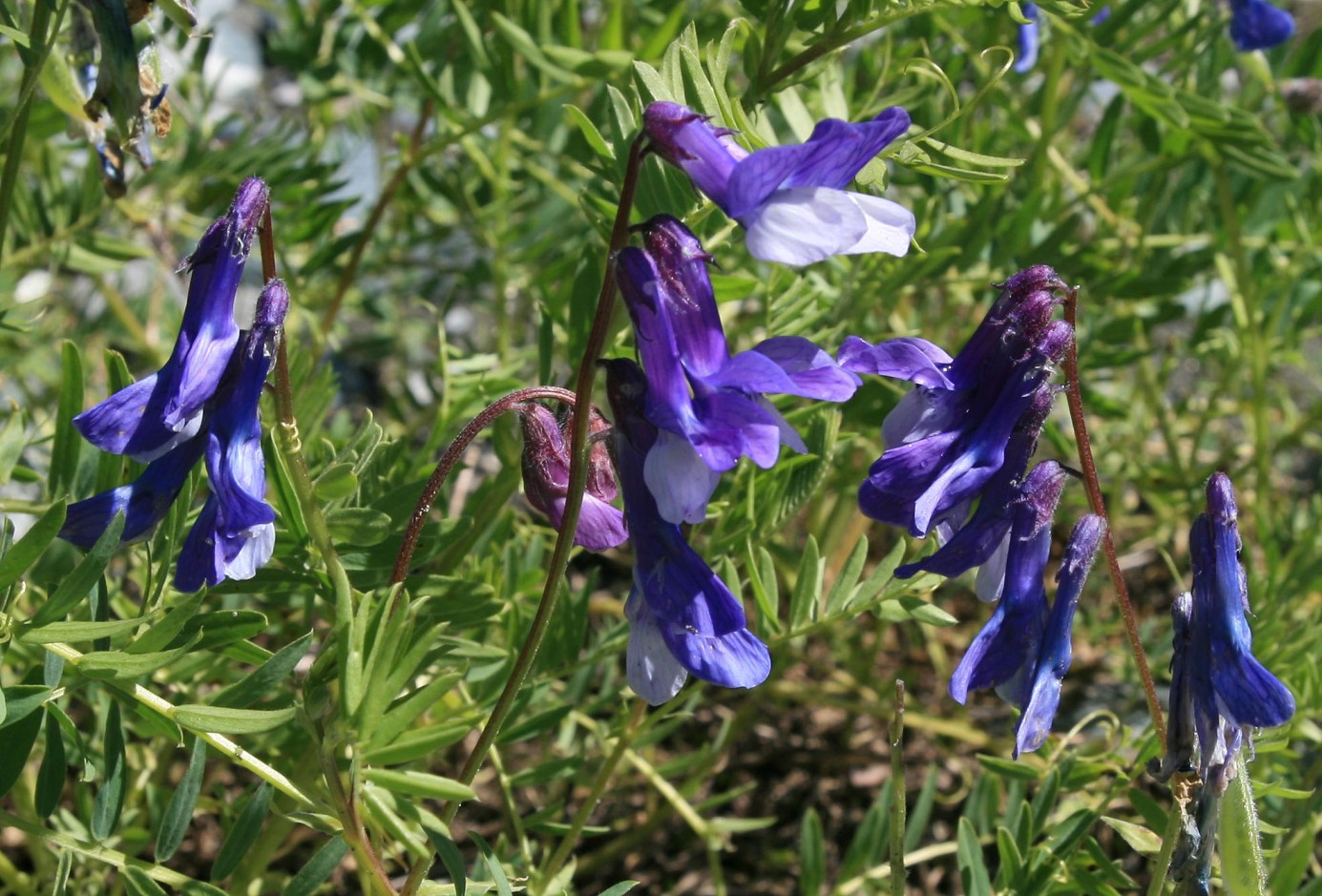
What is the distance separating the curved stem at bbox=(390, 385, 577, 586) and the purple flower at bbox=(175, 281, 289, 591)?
12cm

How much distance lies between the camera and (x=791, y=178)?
1.00 meters

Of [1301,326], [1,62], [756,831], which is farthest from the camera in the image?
[1,62]

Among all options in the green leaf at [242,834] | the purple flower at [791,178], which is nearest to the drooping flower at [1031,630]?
the purple flower at [791,178]

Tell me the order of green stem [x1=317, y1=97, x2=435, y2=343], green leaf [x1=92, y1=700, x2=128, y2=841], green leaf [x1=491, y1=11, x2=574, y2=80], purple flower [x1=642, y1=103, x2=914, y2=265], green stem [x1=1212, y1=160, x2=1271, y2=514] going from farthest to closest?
green stem [x1=1212, y1=160, x2=1271, y2=514]
green stem [x1=317, y1=97, x2=435, y2=343]
green leaf [x1=491, y1=11, x2=574, y2=80]
green leaf [x1=92, y1=700, x2=128, y2=841]
purple flower [x1=642, y1=103, x2=914, y2=265]

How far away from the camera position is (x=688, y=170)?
105cm

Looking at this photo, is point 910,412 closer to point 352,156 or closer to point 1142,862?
point 1142,862

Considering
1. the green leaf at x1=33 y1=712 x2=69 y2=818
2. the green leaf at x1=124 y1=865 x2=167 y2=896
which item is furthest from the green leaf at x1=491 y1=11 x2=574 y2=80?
the green leaf at x1=124 y1=865 x2=167 y2=896

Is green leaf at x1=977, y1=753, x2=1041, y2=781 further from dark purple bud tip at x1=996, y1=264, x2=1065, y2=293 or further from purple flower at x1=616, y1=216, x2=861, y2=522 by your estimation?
purple flower at x1=616, y1=216, x2=861, y2=522

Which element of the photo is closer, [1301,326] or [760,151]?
[760,151]

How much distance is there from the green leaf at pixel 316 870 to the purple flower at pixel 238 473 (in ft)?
1.08

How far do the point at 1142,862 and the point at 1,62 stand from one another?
2.64m

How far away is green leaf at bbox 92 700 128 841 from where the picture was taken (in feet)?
4.64

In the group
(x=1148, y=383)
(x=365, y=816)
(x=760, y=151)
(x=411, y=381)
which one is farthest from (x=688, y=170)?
(x=411, y=381)

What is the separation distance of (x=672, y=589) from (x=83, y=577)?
516mm
